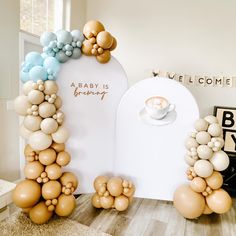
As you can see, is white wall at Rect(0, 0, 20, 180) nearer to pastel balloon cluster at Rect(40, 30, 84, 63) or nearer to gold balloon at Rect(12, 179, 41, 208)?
pastel balloon cluster at Rect(40, 30, 84, 63)

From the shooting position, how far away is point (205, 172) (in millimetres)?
1557

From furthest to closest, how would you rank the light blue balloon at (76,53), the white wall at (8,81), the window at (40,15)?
the window at (40,15)
the white wall at (8,81)
the light blue balloon at (76,53)

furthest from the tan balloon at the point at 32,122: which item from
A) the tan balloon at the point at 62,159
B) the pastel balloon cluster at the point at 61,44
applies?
the pastel balloon cluster at the point at 61,44

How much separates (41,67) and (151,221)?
1.45 m

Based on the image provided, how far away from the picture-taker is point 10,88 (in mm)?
2072

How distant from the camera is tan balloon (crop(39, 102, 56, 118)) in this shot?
4.82 feet

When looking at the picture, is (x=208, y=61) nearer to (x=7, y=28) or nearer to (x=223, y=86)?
(x=223, y=86)

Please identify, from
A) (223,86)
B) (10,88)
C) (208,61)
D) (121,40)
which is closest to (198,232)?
(223,86)

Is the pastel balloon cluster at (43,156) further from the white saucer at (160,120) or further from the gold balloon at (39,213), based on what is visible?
the white saucer at (160,120)

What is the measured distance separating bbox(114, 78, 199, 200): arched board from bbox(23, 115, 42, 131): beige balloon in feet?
2.30

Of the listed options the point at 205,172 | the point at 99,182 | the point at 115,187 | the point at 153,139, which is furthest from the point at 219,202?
the point at 99,182

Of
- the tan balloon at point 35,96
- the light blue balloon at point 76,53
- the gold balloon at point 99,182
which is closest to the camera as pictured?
the tan balloon at point 35,96

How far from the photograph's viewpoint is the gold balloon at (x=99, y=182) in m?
1.78

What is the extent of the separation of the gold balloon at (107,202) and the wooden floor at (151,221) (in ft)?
0.24
